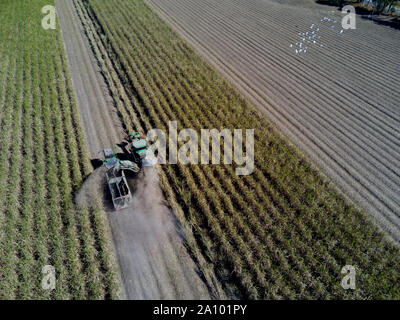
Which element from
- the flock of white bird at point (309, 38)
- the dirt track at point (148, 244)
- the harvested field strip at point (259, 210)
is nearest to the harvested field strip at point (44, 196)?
the dirt track at point (148, 244)

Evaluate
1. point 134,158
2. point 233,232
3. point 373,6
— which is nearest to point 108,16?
point 134,158

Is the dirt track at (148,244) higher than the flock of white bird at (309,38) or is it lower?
lower

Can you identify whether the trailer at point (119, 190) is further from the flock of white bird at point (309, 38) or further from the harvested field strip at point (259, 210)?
the flock of white bird at point (309, 38)

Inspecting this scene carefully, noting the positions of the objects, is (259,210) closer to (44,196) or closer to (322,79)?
(44,196)

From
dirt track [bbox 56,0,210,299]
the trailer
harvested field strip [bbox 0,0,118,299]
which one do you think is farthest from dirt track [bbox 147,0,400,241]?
harvested field strip [bbox 0,0,118,299]

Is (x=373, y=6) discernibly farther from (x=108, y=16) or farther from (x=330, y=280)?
(x=330, y=280)

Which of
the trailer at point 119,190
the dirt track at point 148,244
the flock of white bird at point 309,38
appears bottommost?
the dirt track at point 148,244

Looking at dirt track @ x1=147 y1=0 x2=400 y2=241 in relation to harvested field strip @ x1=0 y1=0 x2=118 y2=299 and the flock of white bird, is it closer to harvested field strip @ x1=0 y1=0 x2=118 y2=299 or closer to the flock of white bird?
the flock of white bird
